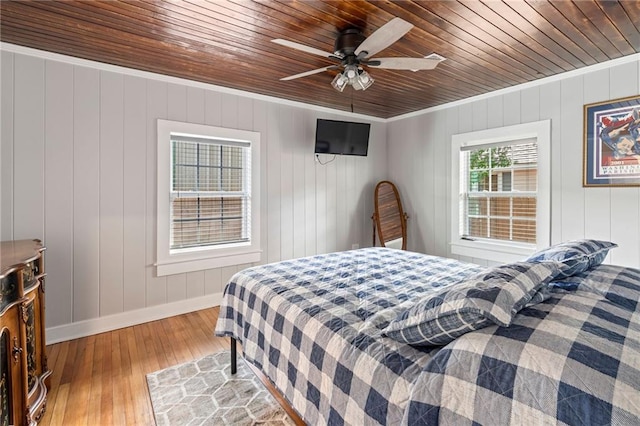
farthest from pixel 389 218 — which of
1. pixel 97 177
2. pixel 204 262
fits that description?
pixel 97 177

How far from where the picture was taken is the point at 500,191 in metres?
3.78

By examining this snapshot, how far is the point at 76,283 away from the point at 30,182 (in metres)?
0.94

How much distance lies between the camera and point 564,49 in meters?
2.59

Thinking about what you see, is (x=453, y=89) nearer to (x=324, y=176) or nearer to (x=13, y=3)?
(x=324, y=176)

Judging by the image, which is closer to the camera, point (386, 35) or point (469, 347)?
point (469, 347)

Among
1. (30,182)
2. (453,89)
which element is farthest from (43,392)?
(453,89)

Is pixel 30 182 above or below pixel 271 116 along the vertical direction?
below

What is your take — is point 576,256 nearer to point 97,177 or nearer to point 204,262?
point 204,262

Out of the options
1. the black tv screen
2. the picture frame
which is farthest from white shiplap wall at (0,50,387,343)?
the picture frame

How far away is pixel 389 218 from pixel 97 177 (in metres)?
3.59

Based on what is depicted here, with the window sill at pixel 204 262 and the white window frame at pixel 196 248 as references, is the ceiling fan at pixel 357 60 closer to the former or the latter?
the white window frame at pixel 196 248

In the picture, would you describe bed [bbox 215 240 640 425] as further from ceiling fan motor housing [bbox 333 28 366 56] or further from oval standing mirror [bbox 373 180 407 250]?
oval standing mirror [bbox 373 180 407 250]

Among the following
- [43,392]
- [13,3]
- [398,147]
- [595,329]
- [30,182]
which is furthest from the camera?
[398,147]

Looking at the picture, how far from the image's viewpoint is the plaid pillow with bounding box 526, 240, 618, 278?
58.7 inches
